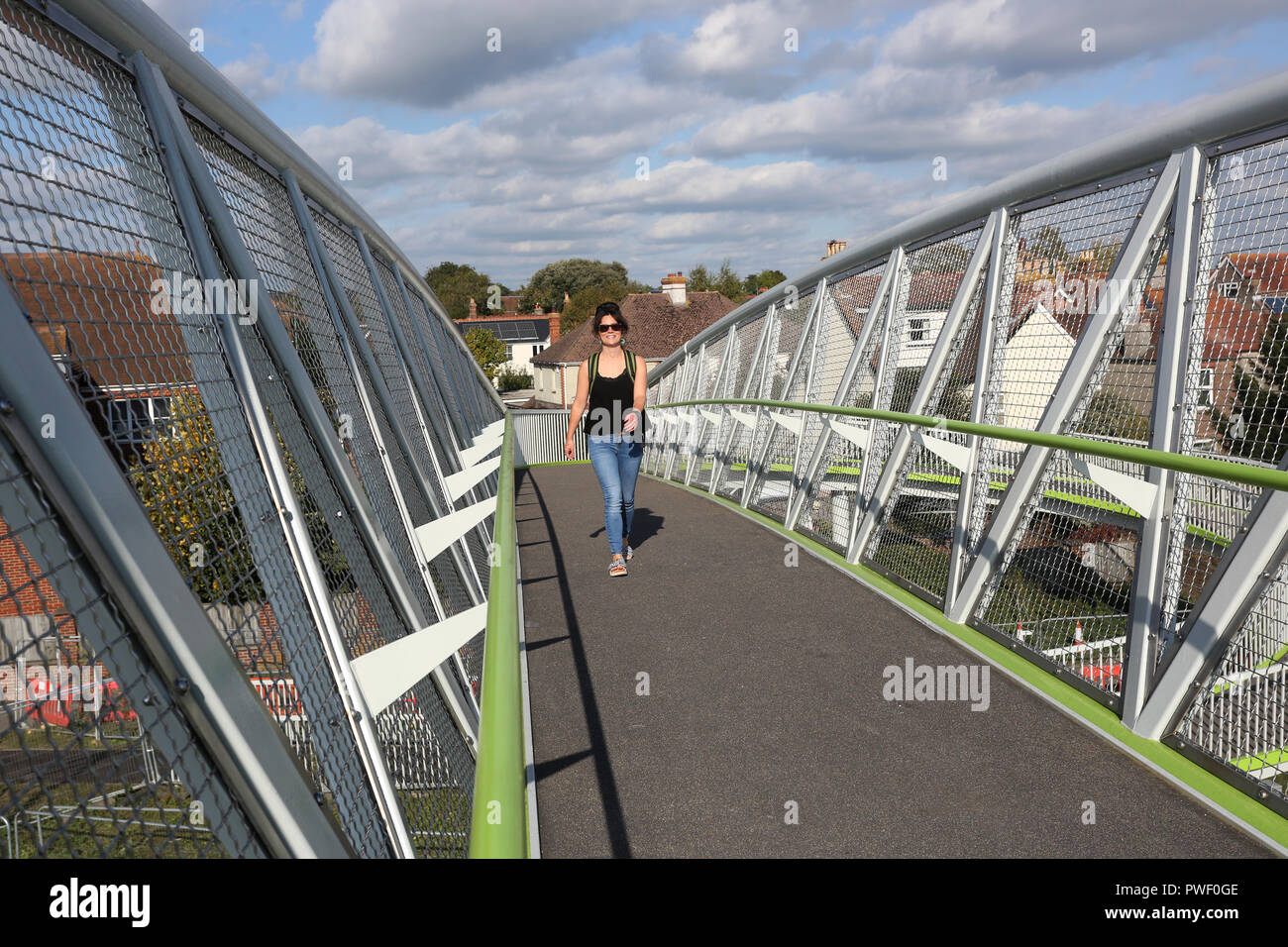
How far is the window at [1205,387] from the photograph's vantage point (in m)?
4.11

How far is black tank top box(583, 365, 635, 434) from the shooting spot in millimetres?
Result: 7375

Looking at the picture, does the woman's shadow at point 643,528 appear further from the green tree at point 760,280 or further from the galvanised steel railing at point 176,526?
the green tree at point 760,280

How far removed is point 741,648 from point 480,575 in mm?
2377

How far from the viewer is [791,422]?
925 centimetres

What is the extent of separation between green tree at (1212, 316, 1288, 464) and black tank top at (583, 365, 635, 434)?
434cm

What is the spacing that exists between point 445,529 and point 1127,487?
10.7ft

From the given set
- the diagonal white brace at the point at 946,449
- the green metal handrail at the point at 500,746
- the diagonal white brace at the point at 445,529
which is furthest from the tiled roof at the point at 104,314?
the diagonal white brace at the point at 946,449

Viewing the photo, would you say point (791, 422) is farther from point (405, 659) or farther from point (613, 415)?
point (405, 659)

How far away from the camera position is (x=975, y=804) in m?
3.50

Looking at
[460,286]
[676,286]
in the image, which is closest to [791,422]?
[676,286]

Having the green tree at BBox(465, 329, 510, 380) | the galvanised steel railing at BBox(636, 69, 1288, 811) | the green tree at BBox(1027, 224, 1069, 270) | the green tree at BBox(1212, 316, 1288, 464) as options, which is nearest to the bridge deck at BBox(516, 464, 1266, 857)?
the galvanised steel railing at BBox(636, 69, 1288, 811)

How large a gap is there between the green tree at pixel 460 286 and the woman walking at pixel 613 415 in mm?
110821

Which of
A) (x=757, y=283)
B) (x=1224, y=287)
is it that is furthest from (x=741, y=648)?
(x=757, y=283)
